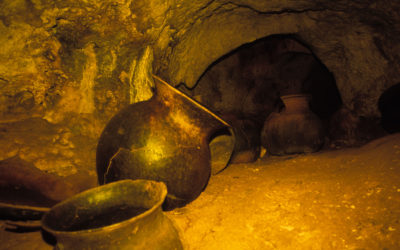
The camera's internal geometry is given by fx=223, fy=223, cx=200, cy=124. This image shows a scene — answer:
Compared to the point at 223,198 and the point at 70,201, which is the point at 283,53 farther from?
the point at 70,201

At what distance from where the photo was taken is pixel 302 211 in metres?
2.02

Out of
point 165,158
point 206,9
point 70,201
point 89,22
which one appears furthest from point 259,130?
point 70,201

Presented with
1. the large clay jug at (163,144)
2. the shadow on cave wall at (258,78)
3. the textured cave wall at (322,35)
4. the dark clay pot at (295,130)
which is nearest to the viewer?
the large clay jug at (163,144)

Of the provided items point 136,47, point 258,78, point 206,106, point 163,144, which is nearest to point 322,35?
point 258,78

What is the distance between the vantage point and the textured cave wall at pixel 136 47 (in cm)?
220

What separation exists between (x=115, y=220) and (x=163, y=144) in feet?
2.59

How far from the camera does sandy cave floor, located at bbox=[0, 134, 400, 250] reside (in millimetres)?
1621

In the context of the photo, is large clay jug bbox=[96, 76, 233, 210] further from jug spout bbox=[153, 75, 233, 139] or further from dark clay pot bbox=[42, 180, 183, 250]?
dark clay pot bbox=[42, 180, 183, 250]

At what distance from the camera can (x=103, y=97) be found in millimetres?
2676

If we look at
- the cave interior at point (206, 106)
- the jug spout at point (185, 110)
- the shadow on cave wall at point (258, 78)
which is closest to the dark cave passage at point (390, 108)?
the cave interior at point (206, 106)

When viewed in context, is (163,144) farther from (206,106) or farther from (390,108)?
(390,108)

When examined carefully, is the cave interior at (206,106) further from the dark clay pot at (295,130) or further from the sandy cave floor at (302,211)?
the dark clay pot at (295,130)

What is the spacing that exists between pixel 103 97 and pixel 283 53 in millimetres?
4624

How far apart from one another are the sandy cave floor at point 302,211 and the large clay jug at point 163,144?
1.27ft
